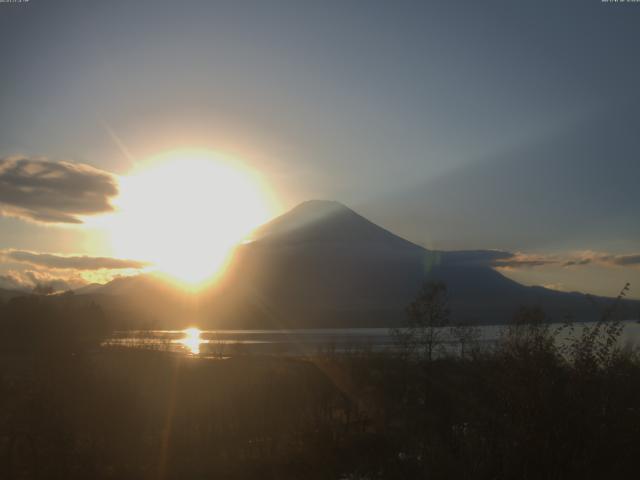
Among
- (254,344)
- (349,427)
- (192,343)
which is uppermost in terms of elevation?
(254,344)

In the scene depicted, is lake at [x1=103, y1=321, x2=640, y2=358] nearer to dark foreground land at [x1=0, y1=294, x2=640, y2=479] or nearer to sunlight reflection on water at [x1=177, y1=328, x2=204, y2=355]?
sunlight reflection on water at [x1=177, y1=328, x2=204, y2=355]

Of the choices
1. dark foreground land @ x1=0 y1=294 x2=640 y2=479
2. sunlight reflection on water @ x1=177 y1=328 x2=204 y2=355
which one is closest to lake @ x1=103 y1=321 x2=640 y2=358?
sunlight reflection on water @ x1=177 y1=328 x2=204 y2=355

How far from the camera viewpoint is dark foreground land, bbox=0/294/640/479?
6.69 meters

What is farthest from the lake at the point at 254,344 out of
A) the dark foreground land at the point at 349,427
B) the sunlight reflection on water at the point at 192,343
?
the dark foreground land at the point at 349,427

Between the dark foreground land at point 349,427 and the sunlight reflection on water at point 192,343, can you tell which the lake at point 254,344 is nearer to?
the sunlight reflection on water at point 192,343

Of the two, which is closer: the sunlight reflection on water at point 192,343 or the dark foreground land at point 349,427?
the dark foreground land at point 349,427

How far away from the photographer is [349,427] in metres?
16.7

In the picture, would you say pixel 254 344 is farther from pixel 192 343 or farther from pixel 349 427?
pixel 349 427

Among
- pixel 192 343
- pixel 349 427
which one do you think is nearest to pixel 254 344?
pixel 192 343

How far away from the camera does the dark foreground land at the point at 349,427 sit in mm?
6688

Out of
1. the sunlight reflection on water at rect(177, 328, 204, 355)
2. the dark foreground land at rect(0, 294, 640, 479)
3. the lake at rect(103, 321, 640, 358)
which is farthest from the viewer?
the sunlight reflection on water at rect(177, 328, 204, 355)

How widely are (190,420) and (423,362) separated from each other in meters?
20.9

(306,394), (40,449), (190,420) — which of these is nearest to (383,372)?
(306,394)

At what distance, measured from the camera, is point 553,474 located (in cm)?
654
